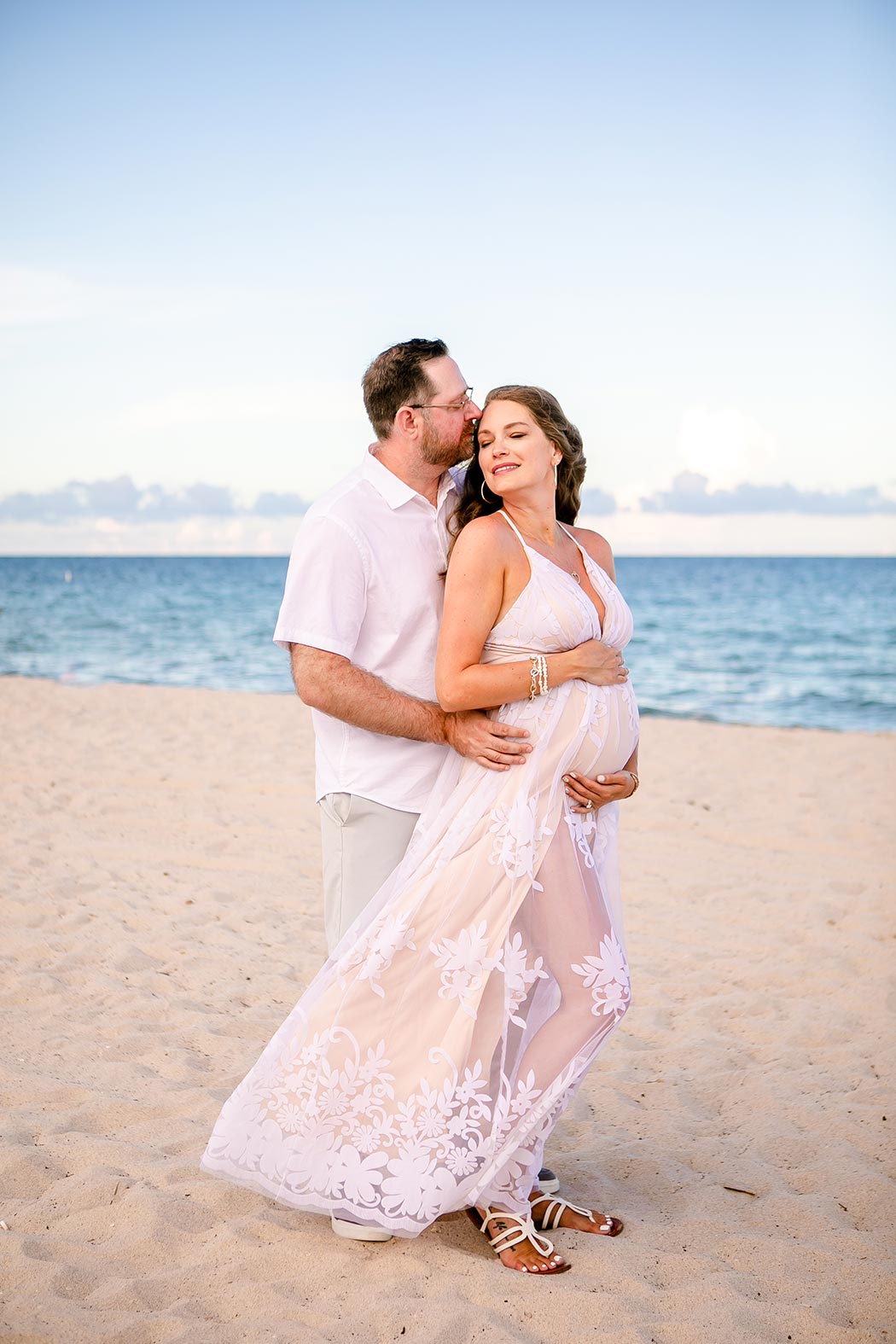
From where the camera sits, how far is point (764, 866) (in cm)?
711

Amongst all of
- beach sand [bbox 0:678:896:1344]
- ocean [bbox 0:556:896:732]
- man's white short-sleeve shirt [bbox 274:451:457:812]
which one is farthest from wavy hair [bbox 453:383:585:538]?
ocean [bbox 0:556:896:732]

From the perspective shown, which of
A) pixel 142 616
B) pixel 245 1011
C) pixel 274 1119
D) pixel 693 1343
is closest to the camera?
pixel 693 1343

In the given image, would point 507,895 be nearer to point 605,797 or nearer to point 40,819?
point 605,797

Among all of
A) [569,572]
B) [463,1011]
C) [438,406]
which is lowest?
[463,1011]

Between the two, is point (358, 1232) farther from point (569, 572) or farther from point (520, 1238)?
point (569, 572)

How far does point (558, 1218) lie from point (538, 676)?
158cm

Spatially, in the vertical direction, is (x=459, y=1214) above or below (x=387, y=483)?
below

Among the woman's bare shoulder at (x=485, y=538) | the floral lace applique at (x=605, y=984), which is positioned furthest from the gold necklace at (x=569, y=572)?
the floral lace applique at (x=605, y=984)

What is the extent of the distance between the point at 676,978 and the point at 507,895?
8.75 ft

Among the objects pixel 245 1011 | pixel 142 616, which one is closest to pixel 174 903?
pixel 245 1011

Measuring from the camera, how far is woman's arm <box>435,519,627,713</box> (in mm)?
2928

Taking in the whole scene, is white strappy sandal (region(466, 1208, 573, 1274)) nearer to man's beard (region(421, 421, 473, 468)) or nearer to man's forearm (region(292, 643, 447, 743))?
man's forearm (region(292, 643, 447, 743))

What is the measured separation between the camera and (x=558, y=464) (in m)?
3.28

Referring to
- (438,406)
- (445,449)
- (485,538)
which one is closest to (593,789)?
(485,538)
